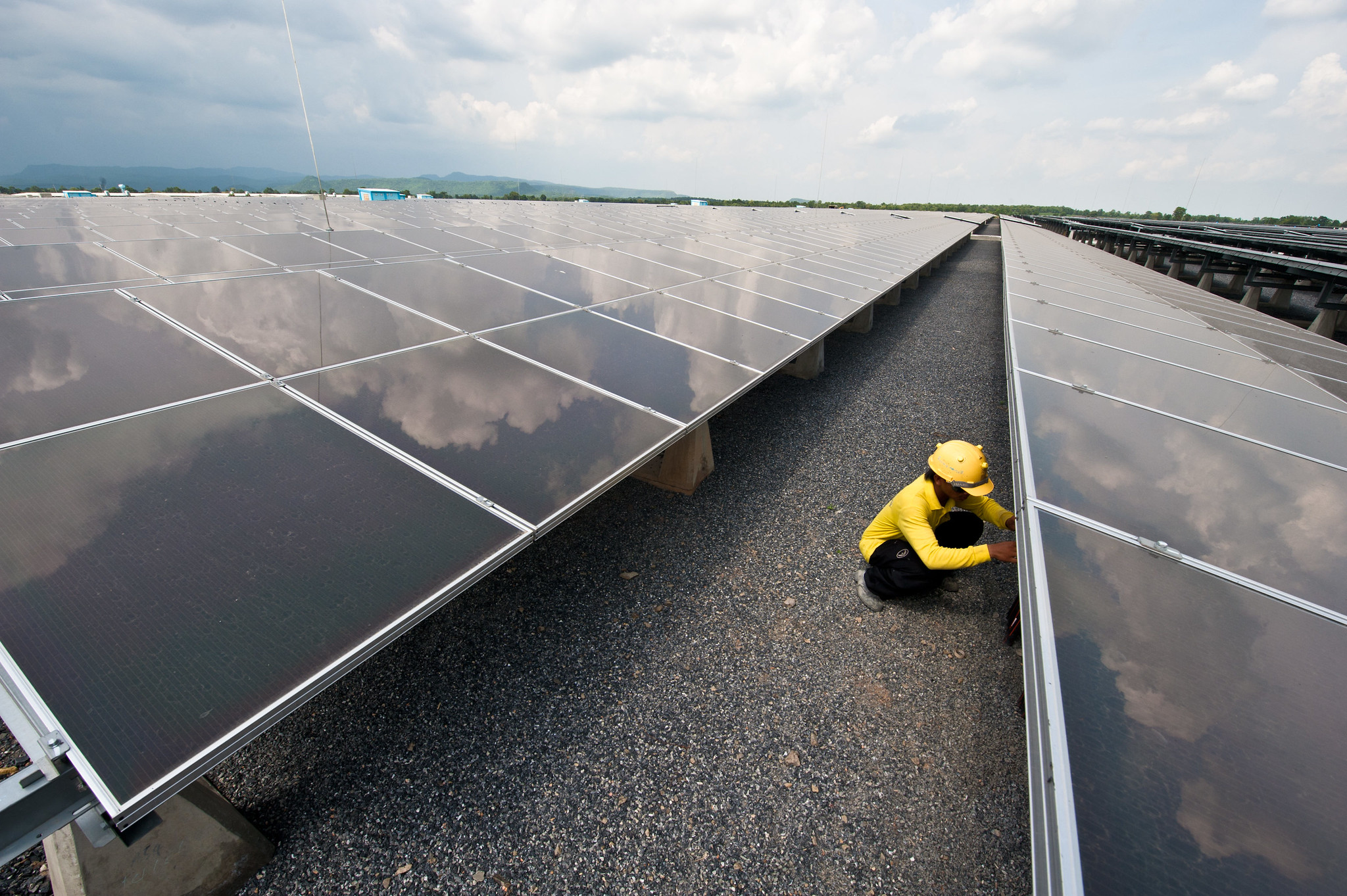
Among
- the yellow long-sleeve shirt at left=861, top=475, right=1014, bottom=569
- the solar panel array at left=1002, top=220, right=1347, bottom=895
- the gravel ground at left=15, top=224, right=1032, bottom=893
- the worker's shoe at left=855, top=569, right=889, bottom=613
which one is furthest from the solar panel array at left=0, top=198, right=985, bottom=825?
the solar panel array at left=1002, top=220, right=1347, bottom=895

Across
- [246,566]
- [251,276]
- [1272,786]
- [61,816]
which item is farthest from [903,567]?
[251,276]

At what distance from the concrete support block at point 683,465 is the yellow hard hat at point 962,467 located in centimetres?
274

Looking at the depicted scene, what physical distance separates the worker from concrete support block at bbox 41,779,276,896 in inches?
185

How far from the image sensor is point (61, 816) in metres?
1.91

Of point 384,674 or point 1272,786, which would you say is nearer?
point 1272,786

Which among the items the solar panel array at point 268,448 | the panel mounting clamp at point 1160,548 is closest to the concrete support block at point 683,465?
the solar panel array at point 268,448

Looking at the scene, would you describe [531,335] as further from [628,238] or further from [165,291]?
[628,238]

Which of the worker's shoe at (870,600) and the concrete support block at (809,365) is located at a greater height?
the concrete support block at (809,365)

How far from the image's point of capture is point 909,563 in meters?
4.84

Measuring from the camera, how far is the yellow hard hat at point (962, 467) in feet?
14.4

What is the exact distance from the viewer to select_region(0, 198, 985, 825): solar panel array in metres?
2.23

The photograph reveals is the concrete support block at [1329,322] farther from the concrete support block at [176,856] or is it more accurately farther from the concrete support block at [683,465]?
the concrete support block at [176,856]

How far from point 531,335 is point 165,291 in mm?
3746

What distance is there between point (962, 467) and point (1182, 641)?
1.91 meters
